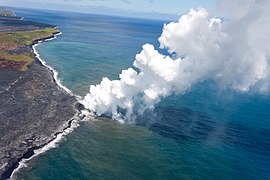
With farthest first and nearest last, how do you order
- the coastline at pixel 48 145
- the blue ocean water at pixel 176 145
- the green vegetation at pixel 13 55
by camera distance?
the green vegetation at pixel 13 55, the blue ocean water at pixel 176 145, the coastline at pixel 48 145

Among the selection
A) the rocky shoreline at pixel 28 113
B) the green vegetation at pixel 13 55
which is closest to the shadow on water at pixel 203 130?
the rocky shoreline at pixel 28 113

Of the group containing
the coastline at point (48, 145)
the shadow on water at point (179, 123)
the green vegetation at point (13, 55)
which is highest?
the green vegetation at point (13, 55)

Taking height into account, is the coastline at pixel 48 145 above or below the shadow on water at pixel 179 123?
below

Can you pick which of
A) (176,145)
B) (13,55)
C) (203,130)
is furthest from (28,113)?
(13,55)

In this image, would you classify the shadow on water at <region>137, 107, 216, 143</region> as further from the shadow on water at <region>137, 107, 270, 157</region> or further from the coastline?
the coastline

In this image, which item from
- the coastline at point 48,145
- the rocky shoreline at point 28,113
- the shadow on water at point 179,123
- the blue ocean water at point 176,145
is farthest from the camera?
the shadow on water at point 179,123

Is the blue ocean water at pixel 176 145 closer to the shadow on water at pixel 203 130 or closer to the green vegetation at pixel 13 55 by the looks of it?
the shadow on water at pixel 203 130

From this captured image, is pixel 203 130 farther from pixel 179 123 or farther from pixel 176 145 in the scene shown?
pixel 176 145

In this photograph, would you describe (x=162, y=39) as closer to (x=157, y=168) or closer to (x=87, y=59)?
(x=157, y=168)

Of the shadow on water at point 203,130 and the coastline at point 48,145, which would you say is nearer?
the coastline at point 48,145
